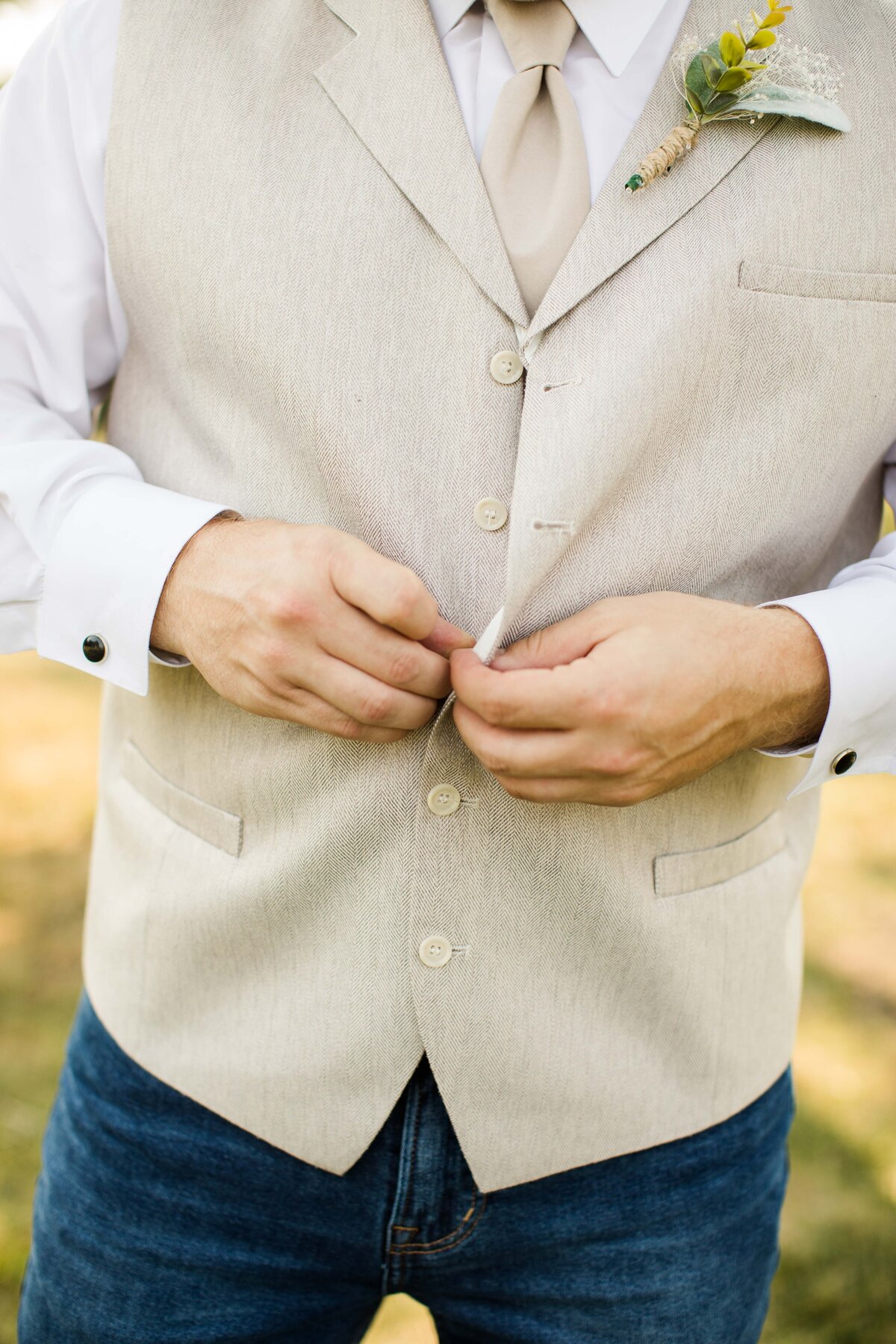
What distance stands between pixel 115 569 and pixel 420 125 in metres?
0.59

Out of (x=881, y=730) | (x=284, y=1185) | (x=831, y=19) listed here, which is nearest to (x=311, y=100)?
(x=831, y=19)

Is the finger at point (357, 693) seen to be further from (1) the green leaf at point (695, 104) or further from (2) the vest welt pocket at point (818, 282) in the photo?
(1) the green leaf at point (695, 104)

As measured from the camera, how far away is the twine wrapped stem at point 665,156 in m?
1.16

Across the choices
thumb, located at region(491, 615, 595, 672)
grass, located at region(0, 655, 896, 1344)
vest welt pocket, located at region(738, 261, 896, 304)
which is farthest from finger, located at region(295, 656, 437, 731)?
grass, located at region(0, 655, 896, 1344)

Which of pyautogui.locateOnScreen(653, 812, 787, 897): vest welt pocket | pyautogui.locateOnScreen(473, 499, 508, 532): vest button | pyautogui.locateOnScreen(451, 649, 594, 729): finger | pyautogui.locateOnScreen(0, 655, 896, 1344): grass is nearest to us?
pyautogui.locateOnScreen(451, 649, 594, 729): finger

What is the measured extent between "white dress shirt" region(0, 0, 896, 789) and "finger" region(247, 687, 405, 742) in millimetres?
186

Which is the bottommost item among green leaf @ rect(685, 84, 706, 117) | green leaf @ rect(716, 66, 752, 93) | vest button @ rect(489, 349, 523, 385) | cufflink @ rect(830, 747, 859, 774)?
cufflink @ rect(830, 747, 859, 774)

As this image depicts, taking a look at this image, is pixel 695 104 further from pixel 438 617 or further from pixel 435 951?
pixel 435 951

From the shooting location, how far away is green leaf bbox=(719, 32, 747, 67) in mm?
1141

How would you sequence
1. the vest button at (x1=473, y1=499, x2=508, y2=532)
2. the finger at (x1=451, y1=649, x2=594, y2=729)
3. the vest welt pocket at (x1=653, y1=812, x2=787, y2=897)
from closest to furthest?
the finger at (x1=451, y1=649, x2=594, y2=729) < the vest button at (x1=473, y1=499, x2=508, y2=532) < the vest welt pocket at (x1=653, y1=812, x2=787, y2=897)

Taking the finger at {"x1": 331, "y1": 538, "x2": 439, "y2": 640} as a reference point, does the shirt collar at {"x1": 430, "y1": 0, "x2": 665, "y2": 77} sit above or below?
above

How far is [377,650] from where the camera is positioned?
3.71ft

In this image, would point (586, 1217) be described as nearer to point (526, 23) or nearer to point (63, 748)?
point (526, 23)

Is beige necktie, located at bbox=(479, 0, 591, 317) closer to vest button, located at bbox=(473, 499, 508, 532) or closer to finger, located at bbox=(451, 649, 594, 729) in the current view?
vest button, located at bbox=(473, 499, 508, 532)
